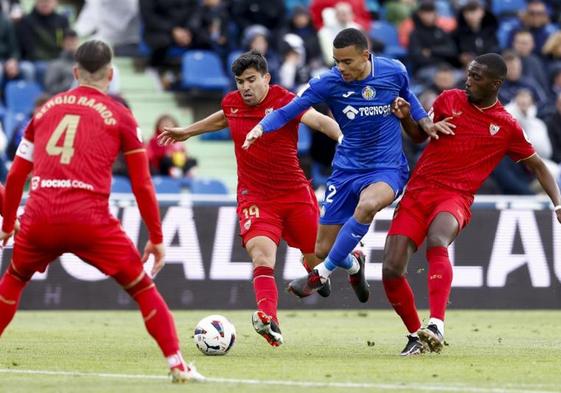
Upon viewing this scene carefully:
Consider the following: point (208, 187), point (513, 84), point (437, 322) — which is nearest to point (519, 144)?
point (437, 322)

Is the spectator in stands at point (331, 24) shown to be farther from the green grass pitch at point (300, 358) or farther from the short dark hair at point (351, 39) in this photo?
the short dark hair at point (351, 39)

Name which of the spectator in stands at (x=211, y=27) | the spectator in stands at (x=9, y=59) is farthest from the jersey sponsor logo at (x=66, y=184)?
the spectator in stands at (x=211, y=27)

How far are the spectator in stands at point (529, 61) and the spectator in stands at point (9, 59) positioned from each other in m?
8.18

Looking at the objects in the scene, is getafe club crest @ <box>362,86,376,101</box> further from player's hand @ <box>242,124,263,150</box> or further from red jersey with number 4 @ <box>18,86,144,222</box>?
red jersey with number 4 @ <box>18,86,144,222</box>

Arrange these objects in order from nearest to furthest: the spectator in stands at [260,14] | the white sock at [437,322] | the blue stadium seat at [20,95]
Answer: the white sock at [437,322]
the blue stadium seat at [20,95]
the spectator in stands at [260,14]

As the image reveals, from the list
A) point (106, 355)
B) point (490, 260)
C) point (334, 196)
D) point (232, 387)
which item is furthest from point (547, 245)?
point (232, 387)

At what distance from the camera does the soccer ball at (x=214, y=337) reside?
39.4 feet

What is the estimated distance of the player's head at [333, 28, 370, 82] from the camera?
12.0m

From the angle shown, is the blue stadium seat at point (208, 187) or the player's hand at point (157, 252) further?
the blue stadium seat at point (208, 187)

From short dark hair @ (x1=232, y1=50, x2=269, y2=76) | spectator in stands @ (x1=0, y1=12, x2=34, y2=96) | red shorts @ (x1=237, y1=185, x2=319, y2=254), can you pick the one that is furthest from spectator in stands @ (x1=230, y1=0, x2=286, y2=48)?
short dark hair @ (x1=232, y1=50, x2=269, y2=76)

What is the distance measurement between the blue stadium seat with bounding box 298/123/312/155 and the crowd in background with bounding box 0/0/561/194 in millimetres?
92

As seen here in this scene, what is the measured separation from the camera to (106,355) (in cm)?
1189

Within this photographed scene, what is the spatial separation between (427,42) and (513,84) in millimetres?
1940

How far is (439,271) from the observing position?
11.7m
